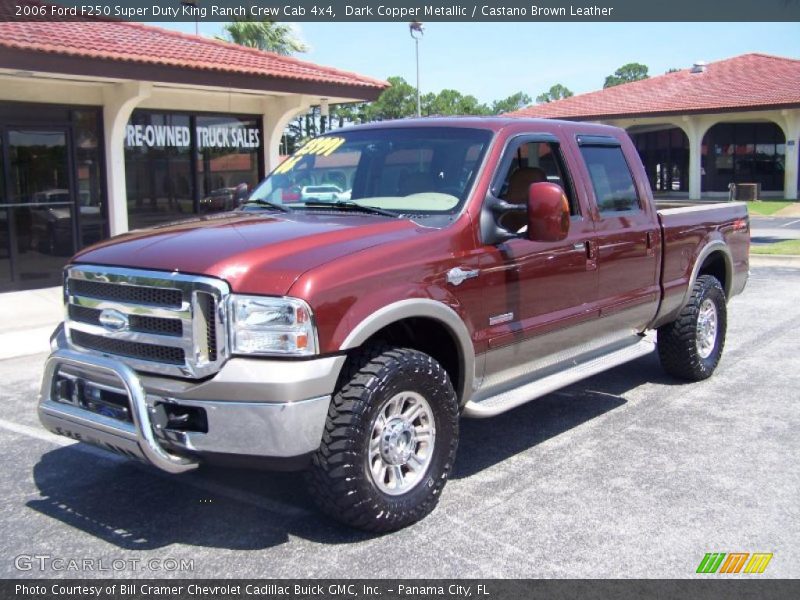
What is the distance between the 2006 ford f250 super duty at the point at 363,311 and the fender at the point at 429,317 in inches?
0.4

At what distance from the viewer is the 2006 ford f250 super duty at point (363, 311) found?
3682mm

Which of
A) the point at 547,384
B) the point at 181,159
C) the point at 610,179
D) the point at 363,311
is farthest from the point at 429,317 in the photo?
the point at 181,159

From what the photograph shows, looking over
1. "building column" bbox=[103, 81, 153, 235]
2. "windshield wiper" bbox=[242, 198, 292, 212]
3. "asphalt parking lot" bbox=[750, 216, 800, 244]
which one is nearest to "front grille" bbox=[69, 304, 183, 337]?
"windshield wiper" bbox=[242, 198, 292, 212]

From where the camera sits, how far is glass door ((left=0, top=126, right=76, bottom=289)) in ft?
39.7

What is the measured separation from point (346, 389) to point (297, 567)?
2.71ft

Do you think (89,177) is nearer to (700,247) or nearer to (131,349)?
(700,247)

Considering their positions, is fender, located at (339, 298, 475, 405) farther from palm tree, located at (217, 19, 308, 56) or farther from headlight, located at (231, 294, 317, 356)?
palm tree, located at (217, 19, 308, 56)

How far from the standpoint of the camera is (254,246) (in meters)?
3.93

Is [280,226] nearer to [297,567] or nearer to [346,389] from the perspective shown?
[346,389]

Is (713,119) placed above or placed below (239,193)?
above

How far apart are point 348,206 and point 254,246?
3.49ft

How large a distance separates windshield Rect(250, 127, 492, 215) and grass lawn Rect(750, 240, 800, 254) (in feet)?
43.1

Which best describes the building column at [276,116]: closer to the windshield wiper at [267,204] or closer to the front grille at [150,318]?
the windshield wiper at [267,204]

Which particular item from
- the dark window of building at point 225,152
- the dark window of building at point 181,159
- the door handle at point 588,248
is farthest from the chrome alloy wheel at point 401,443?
→ the dark window of building at point 225,152
